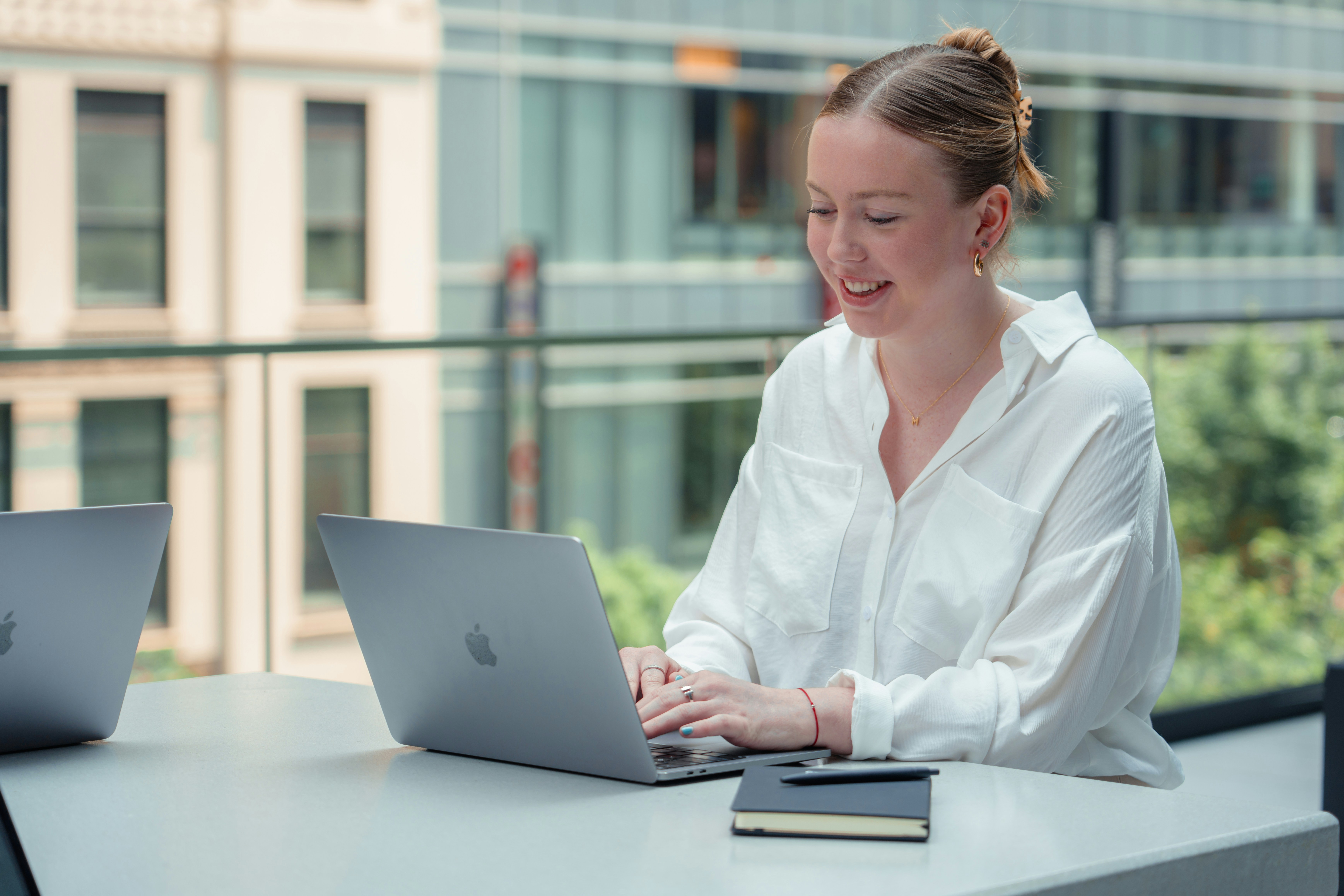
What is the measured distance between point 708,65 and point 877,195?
1118 centimetres

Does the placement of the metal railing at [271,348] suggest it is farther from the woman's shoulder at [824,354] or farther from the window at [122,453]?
the window at [122,453]

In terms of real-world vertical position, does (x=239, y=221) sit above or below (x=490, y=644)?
above

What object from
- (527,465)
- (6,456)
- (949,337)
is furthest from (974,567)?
(6,456)

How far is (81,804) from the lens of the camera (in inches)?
37.4

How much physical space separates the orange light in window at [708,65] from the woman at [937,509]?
35.7 feet

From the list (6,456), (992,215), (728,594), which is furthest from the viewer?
(6,456)

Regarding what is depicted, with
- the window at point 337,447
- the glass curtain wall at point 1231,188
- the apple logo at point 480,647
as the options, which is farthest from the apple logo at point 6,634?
the glass curtain wall at point 1231,188

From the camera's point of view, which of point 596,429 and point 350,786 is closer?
point 350,786

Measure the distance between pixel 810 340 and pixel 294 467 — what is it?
9.58 metres

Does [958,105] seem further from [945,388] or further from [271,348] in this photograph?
[271,348]

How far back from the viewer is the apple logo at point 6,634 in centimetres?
100

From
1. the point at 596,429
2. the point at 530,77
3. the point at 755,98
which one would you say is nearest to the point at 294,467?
the point at 596,429

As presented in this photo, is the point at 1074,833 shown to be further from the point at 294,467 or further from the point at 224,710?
the point at 294,467

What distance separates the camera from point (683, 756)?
1.02m
